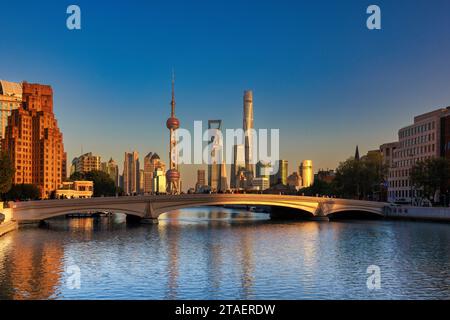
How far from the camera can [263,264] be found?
158 ft

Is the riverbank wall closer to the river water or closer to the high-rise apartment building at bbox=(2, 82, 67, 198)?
the river water

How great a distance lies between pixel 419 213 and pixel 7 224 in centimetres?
7605

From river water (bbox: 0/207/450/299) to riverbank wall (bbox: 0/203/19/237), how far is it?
58.4 inches

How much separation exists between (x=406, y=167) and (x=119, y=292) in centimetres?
12492

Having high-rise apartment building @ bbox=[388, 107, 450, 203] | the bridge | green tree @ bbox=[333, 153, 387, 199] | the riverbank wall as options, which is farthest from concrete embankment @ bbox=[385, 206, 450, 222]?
the riverbank wall

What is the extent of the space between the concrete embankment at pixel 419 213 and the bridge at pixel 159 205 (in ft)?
9.32

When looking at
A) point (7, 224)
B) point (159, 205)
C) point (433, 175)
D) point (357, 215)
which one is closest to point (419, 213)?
point (433, 175)

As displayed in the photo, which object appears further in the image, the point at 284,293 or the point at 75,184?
the point at 75,184

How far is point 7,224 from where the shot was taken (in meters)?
75.2

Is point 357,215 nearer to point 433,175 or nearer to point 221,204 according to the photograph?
point 433,175

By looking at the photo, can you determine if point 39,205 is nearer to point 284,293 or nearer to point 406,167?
point 284,293

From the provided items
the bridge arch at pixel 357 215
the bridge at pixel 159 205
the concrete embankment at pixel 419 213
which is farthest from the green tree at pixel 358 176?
the concrete embankment at pixel 419 213

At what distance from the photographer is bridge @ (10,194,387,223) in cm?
8869
